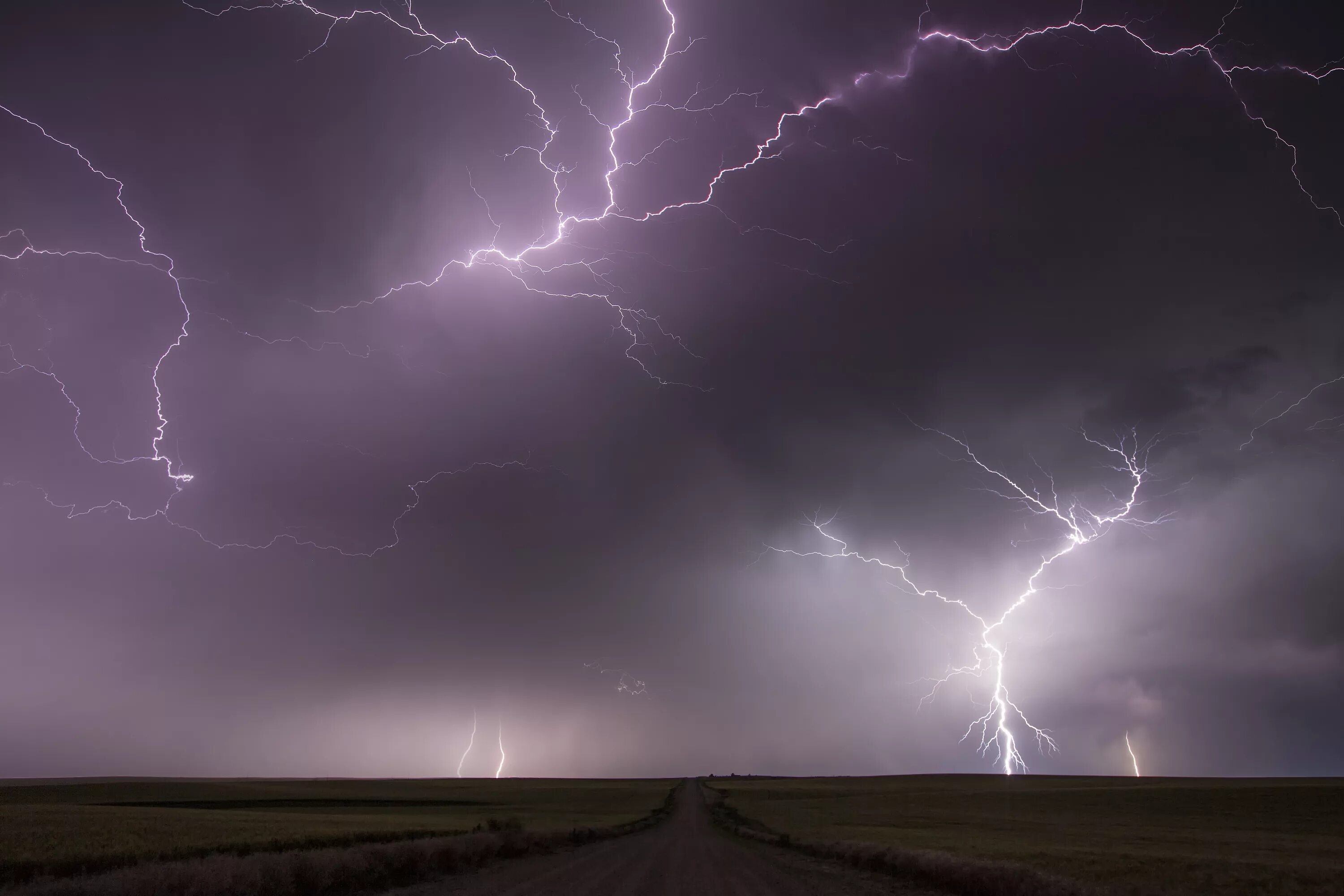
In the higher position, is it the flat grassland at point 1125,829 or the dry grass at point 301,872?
the dry grass at point 301,872

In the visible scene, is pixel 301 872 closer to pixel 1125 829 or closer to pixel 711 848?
pixel 711 848

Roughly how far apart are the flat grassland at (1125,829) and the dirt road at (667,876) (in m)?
3.26

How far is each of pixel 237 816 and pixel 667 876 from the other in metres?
21.9

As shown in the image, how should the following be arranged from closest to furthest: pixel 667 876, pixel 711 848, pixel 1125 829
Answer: pixel 667 876, pixel 711 848, pixel 1125 829

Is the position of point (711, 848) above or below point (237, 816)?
above

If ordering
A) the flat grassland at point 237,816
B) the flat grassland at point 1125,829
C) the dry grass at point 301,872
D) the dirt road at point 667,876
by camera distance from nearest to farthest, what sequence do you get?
the dry grass at point 301,872
the dirt road at point 667,876
the flat grassland at point 1125,829
the flat grassland at point 237,816

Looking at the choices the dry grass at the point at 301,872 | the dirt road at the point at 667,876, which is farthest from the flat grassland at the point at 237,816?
the dirt road at the point at 667,876

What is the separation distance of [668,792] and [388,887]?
200ft

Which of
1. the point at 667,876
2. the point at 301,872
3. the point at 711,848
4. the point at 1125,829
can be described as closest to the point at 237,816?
the point at 711,848

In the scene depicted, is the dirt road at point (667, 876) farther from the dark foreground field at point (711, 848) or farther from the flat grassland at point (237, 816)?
the flat grassland at point (237, 816)

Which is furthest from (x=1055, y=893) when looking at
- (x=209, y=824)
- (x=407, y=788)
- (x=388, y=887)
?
(x=407, y=788)

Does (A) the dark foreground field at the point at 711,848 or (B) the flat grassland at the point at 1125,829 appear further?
(B) the flat grassland at the point at 1125,829

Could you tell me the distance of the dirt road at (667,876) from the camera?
35.7ft

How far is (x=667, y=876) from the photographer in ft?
42.1
